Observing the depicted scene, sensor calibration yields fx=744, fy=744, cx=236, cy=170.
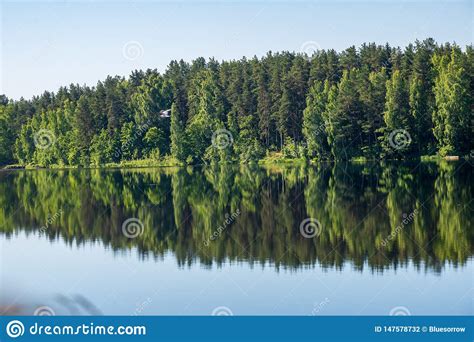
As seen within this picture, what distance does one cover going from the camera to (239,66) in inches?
5231

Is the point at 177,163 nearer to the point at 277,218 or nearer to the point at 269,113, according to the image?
the point at 269,113

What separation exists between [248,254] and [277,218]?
9.99 meters

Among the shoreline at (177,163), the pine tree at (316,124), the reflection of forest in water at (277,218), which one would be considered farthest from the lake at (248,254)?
the pine tree at (316,124)

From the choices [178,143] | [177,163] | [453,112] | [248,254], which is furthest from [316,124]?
[248,254]

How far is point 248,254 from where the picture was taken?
28.1m

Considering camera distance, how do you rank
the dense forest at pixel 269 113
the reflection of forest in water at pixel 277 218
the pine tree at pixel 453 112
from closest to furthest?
1. the reflection of forest in water at pixel 277 218
2. the pine tree at pixel 453 112
3. the dense forest at pixel 269 113

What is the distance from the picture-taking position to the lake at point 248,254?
21719 millimetres

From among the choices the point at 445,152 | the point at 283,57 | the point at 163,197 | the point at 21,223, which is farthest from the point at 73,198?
the point at 283,57

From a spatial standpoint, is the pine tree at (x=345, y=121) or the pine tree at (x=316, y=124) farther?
the pine tree at (x=316, y=124)

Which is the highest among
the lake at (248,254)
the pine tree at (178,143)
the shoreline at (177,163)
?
the pine tree at (178,143)

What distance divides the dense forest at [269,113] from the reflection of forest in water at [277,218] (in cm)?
3907

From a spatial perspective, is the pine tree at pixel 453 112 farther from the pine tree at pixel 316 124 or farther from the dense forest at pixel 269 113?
the pine tree at pixel 316 124

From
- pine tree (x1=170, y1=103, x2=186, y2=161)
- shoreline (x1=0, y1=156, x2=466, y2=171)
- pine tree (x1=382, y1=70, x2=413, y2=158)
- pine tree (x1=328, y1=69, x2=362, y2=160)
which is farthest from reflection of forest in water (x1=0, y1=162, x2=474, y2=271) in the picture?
pine tree (x1=170, y1=103, x2=186, y2=161)

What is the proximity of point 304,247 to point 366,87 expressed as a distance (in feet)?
268
